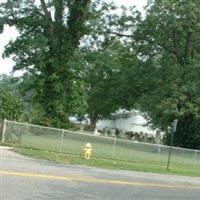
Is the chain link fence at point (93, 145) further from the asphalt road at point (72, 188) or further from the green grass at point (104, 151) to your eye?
the asphalt road at point (72, 188)

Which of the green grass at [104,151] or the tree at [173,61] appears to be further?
the tree at [173,61]

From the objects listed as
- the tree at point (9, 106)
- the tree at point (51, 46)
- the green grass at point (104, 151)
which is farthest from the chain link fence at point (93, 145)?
the tree at point (51, 46)

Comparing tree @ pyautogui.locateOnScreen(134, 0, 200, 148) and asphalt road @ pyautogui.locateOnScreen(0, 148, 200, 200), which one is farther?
tree @ pyautogui.locateOnScreen(134, 0, 200, 148)

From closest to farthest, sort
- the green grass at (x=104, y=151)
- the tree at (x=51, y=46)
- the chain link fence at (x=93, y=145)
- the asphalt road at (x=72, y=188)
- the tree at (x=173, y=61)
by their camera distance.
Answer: the asphalt road at (x=72, y=188) → the green grass at (x=104, y=151) → the chain link fence at (x=93, y=145) → the tree at (x=51, y=46) → the tree at (x=173, y=61)

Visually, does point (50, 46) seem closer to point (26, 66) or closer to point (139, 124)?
point (26, 66)

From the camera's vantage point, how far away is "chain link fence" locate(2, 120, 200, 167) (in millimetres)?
32375

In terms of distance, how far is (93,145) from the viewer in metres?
35.8

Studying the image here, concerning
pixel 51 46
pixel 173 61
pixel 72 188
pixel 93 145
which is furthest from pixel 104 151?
pixel 72 188

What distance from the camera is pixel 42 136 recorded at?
108 feet

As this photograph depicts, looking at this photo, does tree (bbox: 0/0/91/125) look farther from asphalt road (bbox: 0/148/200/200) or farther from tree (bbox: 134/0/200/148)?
asphalt road (bbox: 0/148/200/200)

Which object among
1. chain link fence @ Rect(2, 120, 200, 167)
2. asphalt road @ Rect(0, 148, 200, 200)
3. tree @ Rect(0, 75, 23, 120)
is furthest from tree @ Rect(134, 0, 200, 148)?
asphalt road @ Rect(0, 148, 200, 200)

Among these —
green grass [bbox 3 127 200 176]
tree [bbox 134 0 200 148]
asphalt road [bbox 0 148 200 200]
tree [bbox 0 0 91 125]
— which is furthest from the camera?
tree [bbox 134 0 200 148]

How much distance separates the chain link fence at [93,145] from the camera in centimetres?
3238

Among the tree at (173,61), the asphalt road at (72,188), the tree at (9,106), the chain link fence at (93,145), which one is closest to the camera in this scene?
the asphalt road at (72,188)
